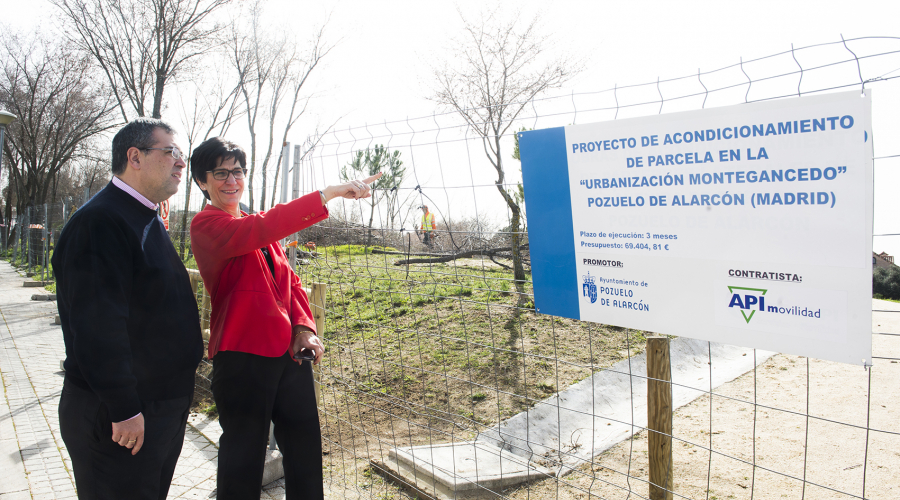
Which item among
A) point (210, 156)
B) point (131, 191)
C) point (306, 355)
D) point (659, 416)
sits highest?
point (210, 156)

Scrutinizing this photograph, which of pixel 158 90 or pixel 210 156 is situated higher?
pixel 158 90

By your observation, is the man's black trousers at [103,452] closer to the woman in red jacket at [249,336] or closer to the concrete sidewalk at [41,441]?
the woman in red jacket at [249,336]

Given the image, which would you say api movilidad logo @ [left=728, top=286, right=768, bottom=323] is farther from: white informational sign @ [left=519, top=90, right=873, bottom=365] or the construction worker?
the construction worker

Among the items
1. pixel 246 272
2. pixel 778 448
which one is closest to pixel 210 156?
pixel 246 272

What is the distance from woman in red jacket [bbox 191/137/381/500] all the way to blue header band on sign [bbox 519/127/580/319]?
0.69 m

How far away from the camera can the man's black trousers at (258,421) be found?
7.20 feet

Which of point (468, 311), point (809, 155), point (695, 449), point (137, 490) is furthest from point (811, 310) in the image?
point (468, 311)

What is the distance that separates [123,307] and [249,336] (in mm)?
514

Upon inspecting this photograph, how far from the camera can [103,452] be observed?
1.80 meters

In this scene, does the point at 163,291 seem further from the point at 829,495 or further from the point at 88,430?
the point at 829,495

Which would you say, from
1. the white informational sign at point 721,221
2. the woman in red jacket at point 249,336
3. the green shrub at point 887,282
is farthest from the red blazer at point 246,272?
the green shrub at point 887,282

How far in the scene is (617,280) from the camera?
6.24ft

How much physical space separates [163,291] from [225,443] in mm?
739

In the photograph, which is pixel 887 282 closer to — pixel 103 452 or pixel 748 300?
pixel 748 300
